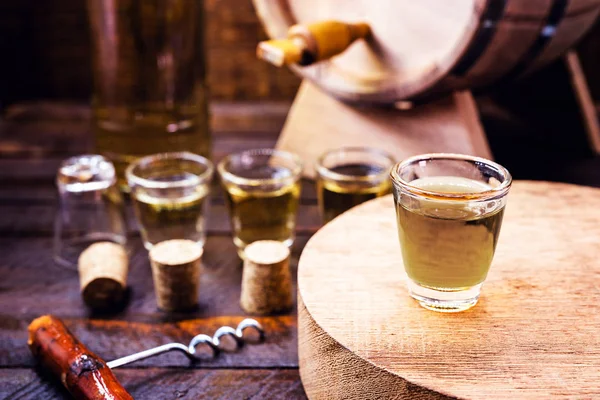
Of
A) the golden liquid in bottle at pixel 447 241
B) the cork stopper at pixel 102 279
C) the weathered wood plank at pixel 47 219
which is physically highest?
the golden liquid in bottle at pixel 447 241

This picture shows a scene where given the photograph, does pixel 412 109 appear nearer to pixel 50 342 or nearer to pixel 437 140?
pixel 437 140

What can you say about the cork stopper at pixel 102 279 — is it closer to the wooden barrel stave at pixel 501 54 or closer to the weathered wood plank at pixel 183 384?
the weathered wood plank at pixel 183 384

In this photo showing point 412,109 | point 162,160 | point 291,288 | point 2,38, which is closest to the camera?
point 291,288

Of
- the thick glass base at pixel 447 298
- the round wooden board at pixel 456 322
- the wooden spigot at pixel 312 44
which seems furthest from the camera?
the wooden spigot at pixel 312 44

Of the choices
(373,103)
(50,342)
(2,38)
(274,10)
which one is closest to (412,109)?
(373,103)

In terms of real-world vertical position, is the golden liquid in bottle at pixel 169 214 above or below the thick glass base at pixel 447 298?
below

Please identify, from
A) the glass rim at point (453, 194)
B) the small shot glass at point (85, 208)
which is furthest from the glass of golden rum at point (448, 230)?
the small shot glass at point (85, 208)

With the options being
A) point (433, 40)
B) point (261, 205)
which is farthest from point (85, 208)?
point (433, 40)
